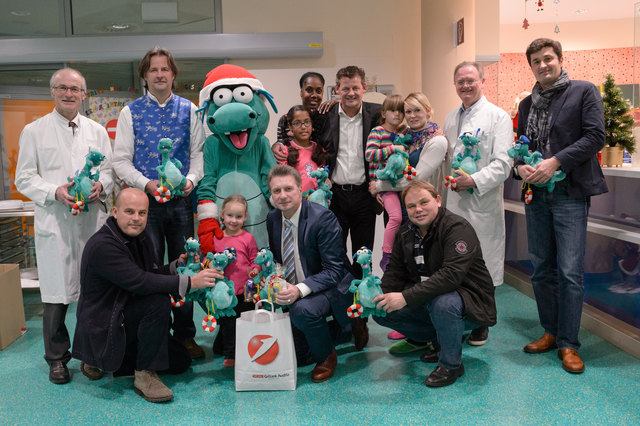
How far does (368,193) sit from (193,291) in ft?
4.18

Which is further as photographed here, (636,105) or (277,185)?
(636,105)

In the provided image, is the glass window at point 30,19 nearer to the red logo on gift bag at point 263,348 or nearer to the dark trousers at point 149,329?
the dark trousers at point 149,329

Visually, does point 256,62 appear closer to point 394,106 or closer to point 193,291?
point 394,106

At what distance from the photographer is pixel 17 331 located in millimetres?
3662

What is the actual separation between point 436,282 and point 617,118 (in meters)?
1.64

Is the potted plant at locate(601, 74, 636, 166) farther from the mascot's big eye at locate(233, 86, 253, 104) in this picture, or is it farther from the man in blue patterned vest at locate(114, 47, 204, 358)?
the man in blue patterned vest at locate(114, 47, 204, 358)

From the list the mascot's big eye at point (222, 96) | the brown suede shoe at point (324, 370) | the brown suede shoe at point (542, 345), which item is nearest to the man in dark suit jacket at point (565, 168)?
the brown suede shoe at point (542, 345)

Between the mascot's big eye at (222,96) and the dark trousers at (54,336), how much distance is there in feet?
4.69

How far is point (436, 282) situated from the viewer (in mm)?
2695

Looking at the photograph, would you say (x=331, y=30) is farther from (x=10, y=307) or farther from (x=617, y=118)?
(x=10, y=307)

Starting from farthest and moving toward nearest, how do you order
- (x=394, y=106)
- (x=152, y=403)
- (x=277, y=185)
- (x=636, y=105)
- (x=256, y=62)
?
(x=256, y=62) → (x=636, y=105) → (x=394, y=106) → (x=277, y=185) → (x=152, y=403)

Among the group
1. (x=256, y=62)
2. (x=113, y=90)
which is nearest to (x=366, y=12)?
(x=256, y=62)

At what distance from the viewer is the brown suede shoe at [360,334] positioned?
3.28 meters

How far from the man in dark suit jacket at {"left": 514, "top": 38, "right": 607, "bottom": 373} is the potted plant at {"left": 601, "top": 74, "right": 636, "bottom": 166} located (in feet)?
1.79
